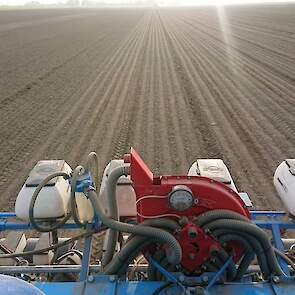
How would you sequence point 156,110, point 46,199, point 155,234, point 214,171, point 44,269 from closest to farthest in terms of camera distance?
1. point 155,234
2. point 44,269
3. point 46,199
4. point 214,171
5. point 156,110

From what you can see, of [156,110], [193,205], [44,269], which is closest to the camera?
[193,205]

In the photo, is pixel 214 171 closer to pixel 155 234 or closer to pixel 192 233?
pixel 192 233

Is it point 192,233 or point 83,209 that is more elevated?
point 192,233

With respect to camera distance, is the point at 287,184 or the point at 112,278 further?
the point at 287,184

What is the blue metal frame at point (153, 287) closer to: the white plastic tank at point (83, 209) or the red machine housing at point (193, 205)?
the red machine housing at point (193, 205)

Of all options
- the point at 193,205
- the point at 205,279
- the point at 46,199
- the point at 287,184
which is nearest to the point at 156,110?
the point at 287,184

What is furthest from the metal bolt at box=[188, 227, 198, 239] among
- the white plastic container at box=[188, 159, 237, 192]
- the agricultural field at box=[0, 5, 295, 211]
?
the agricultural field at box=[0, 5, 295, 211]

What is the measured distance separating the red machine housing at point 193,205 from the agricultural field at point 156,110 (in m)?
3.13

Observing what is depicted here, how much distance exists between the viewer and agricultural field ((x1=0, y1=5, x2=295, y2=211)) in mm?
7508

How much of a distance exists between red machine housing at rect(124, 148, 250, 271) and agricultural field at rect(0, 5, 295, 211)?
3.13 m

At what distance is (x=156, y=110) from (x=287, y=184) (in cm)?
702

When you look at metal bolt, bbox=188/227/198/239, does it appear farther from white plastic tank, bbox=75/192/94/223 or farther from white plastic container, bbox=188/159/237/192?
white plastic tank, bbox=75/192/94/223

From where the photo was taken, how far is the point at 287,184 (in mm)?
→ 3553

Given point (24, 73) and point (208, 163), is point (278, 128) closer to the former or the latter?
point (208, 163)
